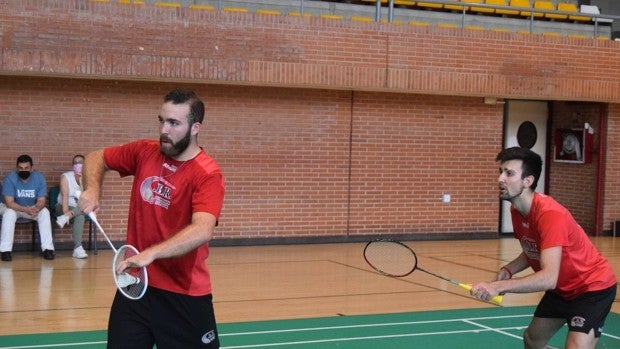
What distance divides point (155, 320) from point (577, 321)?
308cm

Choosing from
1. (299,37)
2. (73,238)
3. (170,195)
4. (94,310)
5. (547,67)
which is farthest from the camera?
(547,67)

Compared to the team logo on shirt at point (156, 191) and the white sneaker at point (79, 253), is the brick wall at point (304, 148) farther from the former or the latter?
Answer: the team logo on shirt at point (156, 191)

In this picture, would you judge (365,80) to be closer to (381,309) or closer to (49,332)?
(381,309)

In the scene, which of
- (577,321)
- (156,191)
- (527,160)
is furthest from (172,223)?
(577,321)

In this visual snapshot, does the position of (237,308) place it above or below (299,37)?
below

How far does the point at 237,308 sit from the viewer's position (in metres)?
11.4

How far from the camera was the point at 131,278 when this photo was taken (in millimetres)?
5223

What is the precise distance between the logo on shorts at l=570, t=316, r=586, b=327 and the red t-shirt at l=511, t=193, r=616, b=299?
0.52ft

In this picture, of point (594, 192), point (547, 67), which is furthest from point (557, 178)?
point (547, 67)

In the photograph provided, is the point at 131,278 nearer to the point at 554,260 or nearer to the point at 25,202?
the point at 554,260

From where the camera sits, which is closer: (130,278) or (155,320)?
(130,278)

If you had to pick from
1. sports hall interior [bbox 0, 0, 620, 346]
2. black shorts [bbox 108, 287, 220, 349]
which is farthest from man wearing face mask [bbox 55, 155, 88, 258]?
black shorts [bbox 108, 287, 220, 349]

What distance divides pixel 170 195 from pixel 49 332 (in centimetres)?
499

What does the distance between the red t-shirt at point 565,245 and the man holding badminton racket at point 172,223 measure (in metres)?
2.31
